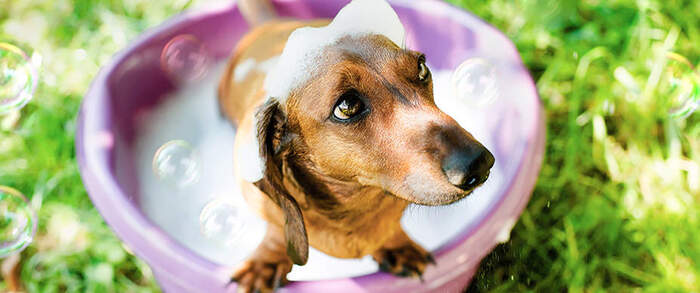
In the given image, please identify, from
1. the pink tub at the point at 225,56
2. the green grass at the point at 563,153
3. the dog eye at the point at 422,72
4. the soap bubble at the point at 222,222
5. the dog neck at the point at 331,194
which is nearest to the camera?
the dog eye at the point at 422,72

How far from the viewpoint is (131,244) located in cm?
171

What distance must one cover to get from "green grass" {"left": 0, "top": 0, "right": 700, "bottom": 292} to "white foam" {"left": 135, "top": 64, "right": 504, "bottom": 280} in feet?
0.65

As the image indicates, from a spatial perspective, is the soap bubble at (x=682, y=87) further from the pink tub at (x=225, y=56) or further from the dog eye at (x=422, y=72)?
the dog eye at (x=422, y=72)

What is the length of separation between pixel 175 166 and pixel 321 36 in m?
0.92

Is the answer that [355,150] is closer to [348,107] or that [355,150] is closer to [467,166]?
[348,107]

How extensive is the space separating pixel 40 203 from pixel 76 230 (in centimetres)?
19

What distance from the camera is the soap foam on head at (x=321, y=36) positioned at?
1.25 metres

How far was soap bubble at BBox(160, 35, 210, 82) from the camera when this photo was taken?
7.84 feet

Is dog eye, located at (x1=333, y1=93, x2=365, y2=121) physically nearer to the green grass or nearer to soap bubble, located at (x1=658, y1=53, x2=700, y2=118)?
the green grass

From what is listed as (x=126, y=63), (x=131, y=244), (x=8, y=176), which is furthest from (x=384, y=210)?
(x=8, y=176)

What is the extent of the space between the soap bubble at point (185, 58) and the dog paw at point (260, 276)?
105 centimetres

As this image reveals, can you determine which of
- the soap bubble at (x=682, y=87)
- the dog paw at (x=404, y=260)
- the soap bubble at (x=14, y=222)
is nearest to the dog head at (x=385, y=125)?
the dog paw at (x=404, y=260)

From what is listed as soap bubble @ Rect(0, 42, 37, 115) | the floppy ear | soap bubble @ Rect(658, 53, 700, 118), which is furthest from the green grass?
the floppy ear

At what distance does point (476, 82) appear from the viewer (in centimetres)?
192
